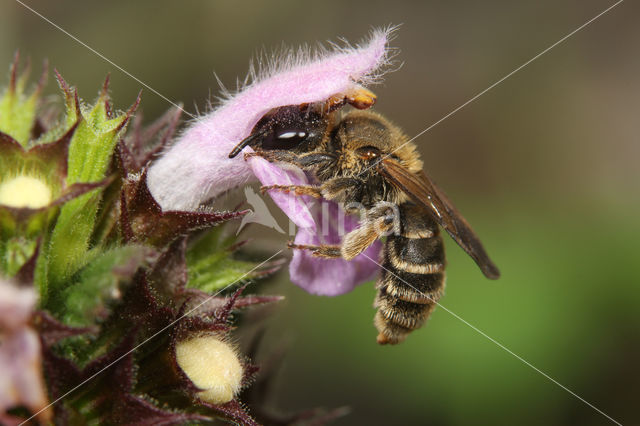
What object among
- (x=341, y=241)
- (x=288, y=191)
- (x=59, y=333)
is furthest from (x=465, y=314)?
(x=59, y=333)

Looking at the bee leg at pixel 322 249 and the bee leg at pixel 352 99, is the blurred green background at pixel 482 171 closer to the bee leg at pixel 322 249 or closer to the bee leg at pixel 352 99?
the bee leg at pixel 322 249

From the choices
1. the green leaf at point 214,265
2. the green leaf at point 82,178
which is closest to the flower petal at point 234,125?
the green leaf at point 214,265

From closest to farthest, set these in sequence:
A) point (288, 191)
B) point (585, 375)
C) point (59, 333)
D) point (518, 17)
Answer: point (59, 333), point (288, 191), point (585, 375), point (518, 17)

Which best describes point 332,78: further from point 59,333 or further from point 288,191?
point 59,333

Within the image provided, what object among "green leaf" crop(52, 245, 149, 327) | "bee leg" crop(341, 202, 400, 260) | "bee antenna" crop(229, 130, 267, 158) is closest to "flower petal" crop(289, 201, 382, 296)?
"bee leg" crop(341, 202, 400, 260)

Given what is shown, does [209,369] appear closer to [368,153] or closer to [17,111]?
[368,153]

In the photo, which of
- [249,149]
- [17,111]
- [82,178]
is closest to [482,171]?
[249,149]

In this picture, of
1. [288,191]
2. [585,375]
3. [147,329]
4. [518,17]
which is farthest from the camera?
[518,17]
